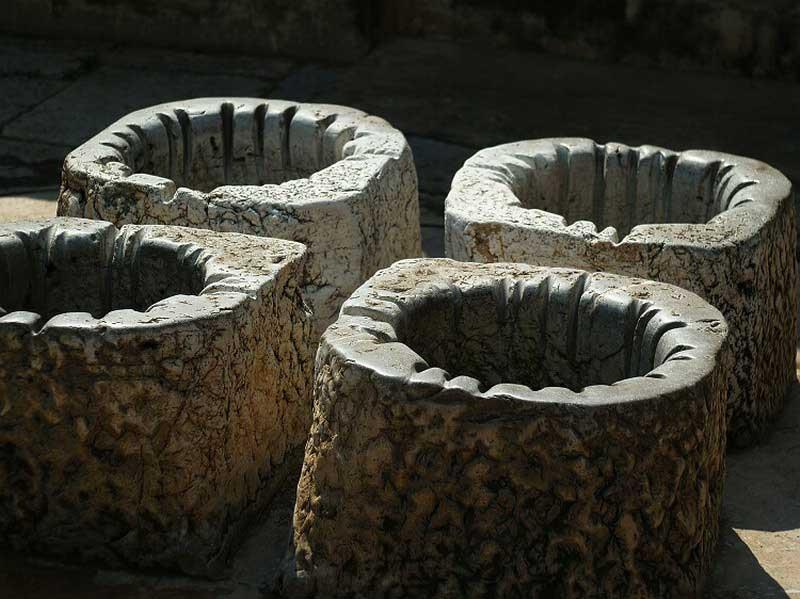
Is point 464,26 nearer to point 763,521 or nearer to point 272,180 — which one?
point 272,180

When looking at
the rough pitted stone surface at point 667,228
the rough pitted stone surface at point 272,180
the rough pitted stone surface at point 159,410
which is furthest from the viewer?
the rough pitted stone surface at point 272,180

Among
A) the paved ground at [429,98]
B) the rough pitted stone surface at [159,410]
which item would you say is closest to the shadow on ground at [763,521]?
the rough pitted stone surface at [159,410]

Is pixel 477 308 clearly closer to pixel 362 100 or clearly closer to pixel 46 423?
pixel 46 423

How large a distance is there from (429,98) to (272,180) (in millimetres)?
2002

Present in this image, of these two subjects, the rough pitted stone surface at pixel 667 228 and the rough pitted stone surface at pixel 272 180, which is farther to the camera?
the rough pitted stone surface at pixel 272 180

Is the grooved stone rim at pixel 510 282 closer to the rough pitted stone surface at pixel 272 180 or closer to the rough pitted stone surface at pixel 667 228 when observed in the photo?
the rough pitted stone surface at pixel 667 228

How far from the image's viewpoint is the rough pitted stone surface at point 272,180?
3.67 m

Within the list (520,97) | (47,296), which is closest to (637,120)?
(520,97)

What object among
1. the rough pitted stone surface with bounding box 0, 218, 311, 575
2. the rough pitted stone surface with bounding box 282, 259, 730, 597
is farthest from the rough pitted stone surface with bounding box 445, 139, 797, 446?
the rough pitted stone surface with bounding box 0, 218, 311, 575

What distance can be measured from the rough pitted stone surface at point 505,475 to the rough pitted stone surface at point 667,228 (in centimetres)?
46

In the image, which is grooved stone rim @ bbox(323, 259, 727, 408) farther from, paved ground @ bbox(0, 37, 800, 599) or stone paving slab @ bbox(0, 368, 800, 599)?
paved ground @ bbox(0, 37, 800, 599)

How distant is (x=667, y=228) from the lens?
138 inches

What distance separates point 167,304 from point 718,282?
4.12ft

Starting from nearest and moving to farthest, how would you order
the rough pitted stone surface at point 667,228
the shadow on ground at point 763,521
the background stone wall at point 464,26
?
the shadow on ground at point 763,521
the rough pitted stone surface at point 667,228
the background stone wall at point 464,26
